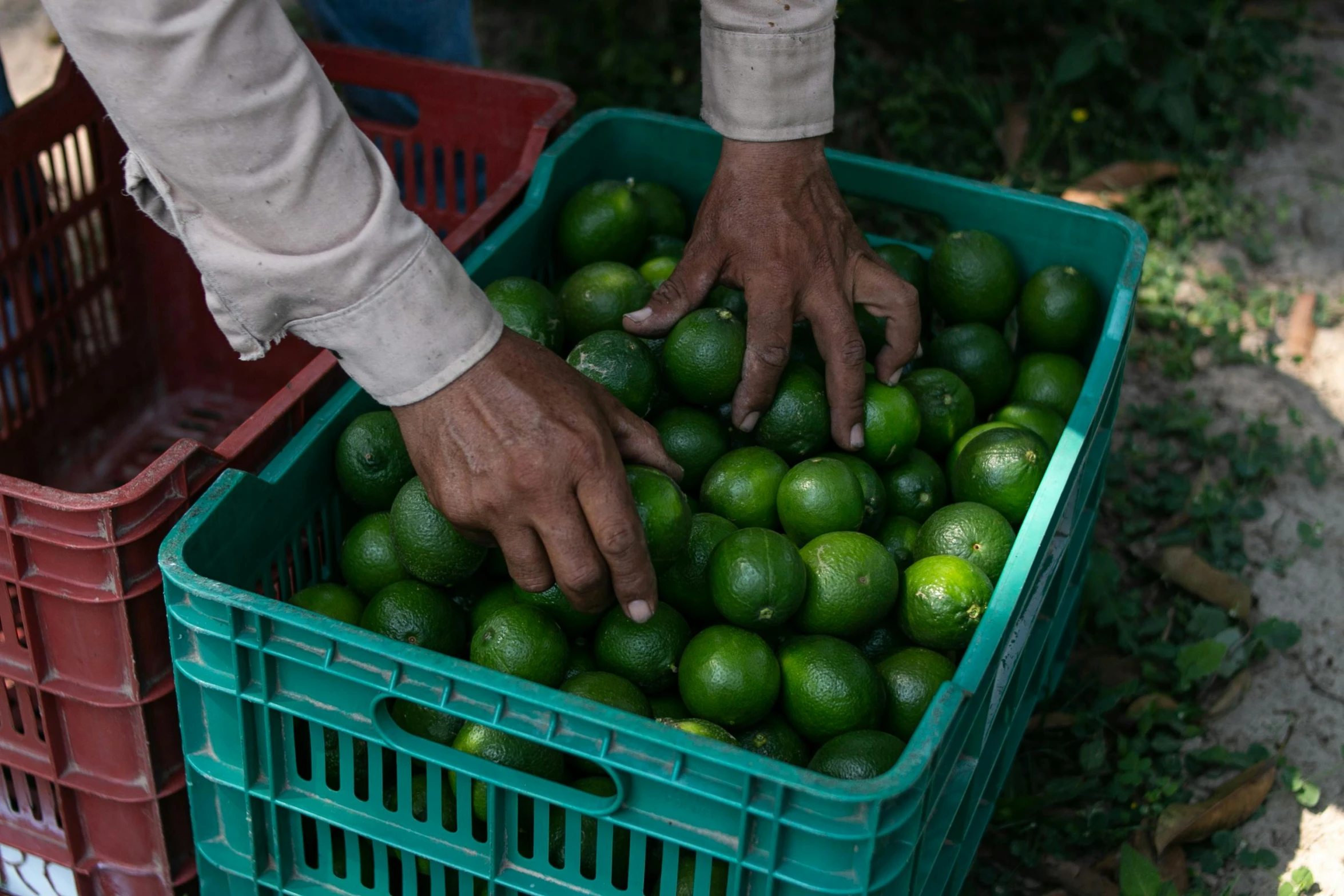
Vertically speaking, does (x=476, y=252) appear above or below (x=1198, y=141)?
→ above

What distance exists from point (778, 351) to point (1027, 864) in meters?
1.24

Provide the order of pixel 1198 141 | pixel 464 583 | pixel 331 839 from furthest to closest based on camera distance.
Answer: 1. pixel 1198 141
2. pixel 464 583
3. pixel 331 839

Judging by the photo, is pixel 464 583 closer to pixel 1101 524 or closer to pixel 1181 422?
pixel 1101 524

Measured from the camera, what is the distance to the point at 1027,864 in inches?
108

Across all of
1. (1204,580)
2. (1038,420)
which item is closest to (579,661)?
(1038,420)

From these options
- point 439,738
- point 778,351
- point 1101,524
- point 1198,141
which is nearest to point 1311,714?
point 1101,524

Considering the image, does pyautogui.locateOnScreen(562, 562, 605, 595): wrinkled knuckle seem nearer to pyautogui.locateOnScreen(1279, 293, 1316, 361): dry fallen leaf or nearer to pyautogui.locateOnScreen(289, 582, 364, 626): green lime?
pyautogui.locateOnScreen(289, 582, 364, 626): green lime

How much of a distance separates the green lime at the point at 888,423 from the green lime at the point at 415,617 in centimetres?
86

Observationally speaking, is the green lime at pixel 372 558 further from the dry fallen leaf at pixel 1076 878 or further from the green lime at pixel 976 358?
the dry fallen leaf at pixel 1076 878

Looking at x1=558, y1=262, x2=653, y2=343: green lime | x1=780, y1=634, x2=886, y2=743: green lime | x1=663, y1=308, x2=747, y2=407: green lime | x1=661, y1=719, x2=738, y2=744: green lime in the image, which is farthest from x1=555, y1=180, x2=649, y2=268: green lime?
x1=661, y1=719, x2=738, y2=744: green lime

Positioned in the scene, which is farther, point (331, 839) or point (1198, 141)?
point (1198, 141)

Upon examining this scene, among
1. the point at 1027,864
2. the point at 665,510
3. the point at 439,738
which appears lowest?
the point at 1027,864

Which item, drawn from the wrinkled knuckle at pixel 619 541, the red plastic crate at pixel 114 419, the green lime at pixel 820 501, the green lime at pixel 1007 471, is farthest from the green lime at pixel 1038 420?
the red plastic crate at pixel 114 419

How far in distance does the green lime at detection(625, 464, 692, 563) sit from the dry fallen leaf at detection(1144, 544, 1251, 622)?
1.80m
